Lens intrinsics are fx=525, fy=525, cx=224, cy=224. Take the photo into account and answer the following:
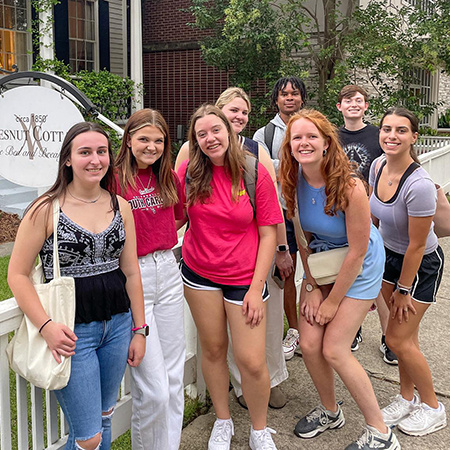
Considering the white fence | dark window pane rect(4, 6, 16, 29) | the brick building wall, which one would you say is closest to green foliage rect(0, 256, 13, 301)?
the white fence

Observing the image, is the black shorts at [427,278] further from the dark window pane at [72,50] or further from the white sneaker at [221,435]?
the dark window pane at [72,50]

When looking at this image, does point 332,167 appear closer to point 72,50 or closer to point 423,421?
point 423,421

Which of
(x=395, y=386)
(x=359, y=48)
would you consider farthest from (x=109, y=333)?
(x=359, y=48)

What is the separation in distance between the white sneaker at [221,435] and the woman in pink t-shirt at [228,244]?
27 centimetres

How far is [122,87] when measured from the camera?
11719 mm

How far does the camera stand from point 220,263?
2740 mm

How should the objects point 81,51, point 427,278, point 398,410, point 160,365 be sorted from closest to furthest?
point 160,365, point 427,278, point 398,410, point 81,51

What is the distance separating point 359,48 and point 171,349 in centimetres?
958

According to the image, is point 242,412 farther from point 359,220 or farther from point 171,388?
point 359,220

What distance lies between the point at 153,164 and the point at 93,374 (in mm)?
1054

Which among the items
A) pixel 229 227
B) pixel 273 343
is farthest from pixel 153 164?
pixel 273 343

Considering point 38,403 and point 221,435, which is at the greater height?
point 38,403

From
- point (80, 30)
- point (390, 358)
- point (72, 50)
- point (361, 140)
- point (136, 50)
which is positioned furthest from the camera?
point (80, 30)

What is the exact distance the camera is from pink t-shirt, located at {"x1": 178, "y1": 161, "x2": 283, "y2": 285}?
274 centimetres
